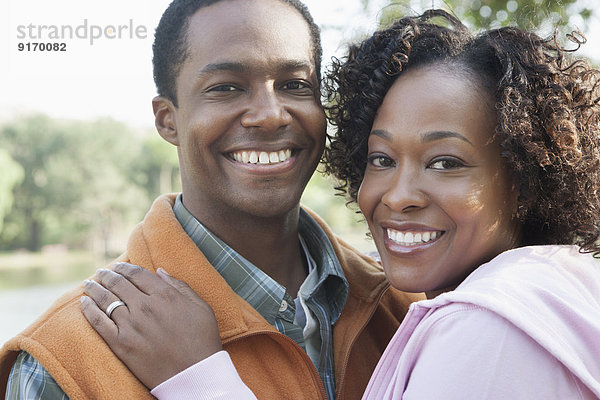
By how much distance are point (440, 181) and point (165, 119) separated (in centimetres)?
109

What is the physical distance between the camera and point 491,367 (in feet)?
4.22

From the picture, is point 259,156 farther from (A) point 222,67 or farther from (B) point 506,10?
(B) point 506,10

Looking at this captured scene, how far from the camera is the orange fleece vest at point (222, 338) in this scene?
1.58 m

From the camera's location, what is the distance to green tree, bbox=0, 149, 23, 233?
1486 centimetres

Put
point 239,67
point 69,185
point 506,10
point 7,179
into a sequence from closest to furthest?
point 239,67, point 506,10, point 7,179, point 69,185

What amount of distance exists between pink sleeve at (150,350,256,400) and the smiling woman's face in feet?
1.97

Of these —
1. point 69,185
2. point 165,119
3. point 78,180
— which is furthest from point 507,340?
point 78,180

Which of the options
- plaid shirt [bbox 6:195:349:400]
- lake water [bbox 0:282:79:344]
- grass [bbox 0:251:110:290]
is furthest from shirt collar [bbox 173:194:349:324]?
grass [bbox 0:251:110:290]

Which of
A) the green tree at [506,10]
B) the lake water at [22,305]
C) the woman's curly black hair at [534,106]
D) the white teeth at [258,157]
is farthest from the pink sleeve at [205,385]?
the lake water at [22,305]

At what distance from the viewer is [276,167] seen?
2.07 m

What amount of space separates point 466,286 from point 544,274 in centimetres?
21

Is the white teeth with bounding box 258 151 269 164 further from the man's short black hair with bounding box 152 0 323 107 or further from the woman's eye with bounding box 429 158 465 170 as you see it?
the woman's eye with bounding box 429 158 465 170

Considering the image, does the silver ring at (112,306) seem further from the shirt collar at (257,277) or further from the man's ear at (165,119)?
the man's ear at (165,119)

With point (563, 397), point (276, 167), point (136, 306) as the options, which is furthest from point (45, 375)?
point (563, 397)
